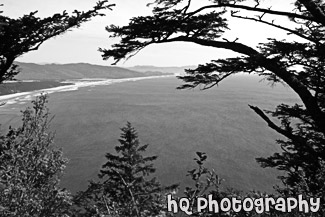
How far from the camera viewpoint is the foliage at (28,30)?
7194 millimetres

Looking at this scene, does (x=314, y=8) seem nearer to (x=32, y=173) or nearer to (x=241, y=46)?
(x=241, y=46)

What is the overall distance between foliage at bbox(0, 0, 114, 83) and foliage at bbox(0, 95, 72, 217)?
4.39 metres

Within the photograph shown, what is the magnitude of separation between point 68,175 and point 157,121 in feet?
91.0

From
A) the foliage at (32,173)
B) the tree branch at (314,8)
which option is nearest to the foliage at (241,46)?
the tree branch at (314,8)

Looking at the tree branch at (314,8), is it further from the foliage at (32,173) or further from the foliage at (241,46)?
the foliage at (32,173)

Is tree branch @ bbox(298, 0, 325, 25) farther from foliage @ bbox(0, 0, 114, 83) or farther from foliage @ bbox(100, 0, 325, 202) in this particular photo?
foliage @ bbox(0, 0, 114, 83)

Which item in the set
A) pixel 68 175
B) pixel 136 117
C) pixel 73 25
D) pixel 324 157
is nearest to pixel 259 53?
pixel 324 157

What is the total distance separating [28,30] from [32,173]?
538 centimetres

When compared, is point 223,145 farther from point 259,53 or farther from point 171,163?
point 259,53

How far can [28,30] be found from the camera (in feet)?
24.7

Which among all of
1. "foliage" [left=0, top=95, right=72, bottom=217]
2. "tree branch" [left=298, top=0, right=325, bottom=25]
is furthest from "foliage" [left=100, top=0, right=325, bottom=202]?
"foliage" [left=0, top=95, right=72, bottom=217]

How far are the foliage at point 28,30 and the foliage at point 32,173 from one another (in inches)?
173

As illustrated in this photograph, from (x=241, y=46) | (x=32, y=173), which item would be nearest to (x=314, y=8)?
(x=241, y=46)

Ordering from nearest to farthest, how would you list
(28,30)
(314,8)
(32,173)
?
(32,173) → (314,8) → (28,30)
